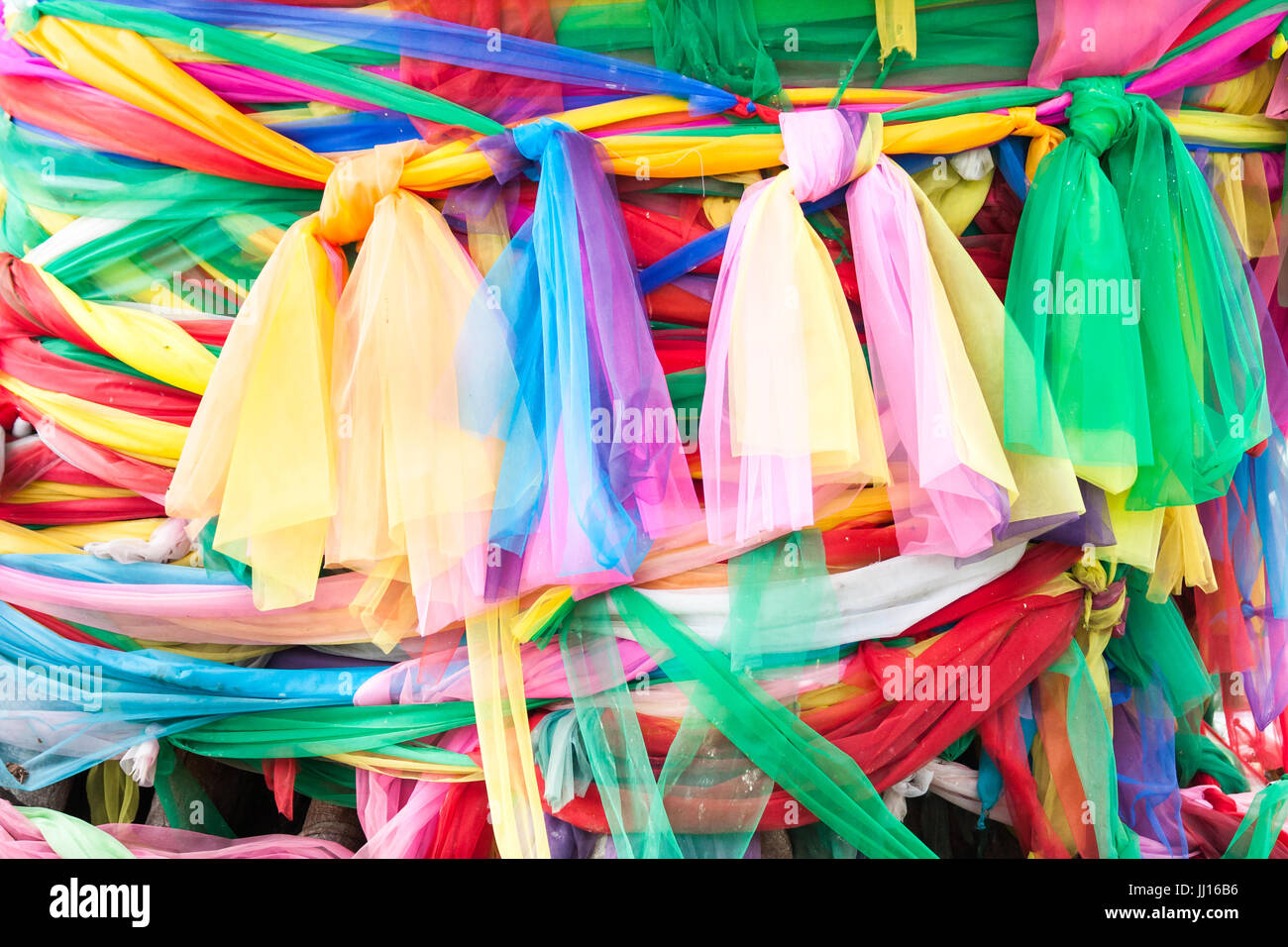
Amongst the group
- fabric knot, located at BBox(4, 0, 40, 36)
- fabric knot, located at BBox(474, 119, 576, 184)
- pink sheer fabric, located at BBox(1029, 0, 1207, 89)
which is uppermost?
fabric knot, located at BBox(4, 0, 40, 36)

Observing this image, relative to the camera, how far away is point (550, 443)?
1400mm

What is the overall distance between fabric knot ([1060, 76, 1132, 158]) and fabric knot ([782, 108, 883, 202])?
31 cm

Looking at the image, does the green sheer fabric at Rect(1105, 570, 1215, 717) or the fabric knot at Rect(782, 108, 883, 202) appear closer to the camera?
the fabric knot at Rect(782, 108, 883, 202)

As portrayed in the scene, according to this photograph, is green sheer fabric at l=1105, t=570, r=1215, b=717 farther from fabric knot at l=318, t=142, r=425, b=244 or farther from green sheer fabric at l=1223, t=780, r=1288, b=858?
fabric knot at l=318, t=142, r=425, b=244

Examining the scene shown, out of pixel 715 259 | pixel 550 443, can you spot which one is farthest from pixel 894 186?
pixel 550 443

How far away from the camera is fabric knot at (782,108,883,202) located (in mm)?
1440

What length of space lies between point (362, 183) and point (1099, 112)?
1.12 metres

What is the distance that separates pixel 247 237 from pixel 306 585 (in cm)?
55

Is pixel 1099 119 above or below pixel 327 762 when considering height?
above

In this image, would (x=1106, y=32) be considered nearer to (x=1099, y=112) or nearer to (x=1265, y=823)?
(x=1099, y=112)

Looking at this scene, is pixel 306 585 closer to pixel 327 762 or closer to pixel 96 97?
pixel 327 762

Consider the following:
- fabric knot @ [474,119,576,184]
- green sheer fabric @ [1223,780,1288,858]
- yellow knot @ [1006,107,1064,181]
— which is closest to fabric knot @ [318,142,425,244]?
fabric knot @ [474,119,576,184]

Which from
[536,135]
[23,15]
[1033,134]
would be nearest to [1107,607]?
[1033,134]

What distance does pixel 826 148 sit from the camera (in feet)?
4.72
